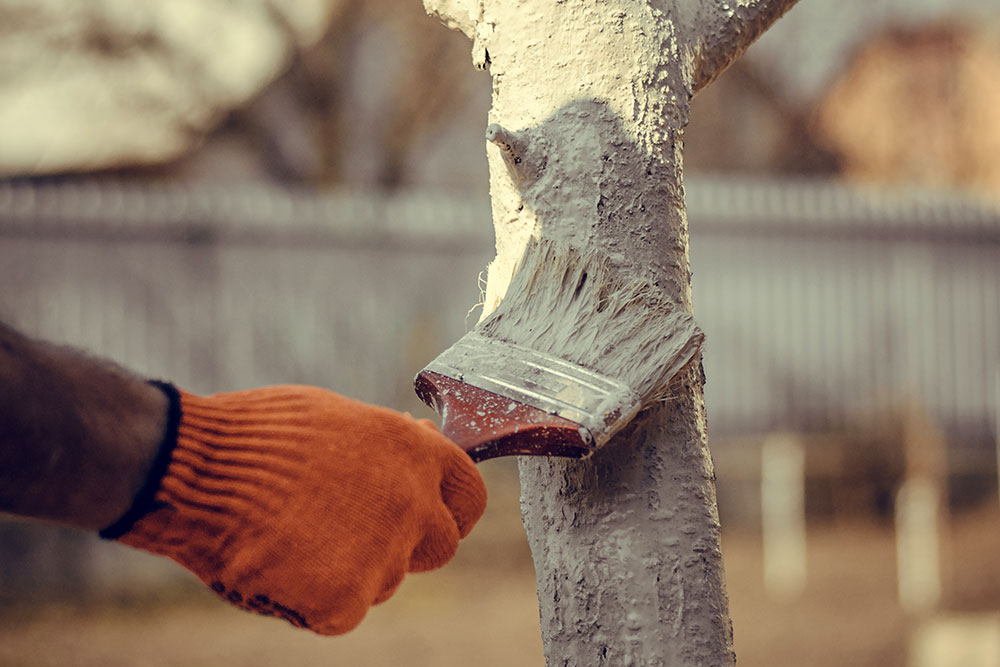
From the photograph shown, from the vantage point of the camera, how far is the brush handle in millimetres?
1195

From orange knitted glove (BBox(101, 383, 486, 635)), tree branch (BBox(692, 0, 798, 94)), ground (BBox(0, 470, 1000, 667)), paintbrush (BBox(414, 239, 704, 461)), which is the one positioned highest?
tree branch (BBox(692, 0, 798, 94))

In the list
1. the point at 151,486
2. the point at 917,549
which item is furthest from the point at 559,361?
the point at 917,549

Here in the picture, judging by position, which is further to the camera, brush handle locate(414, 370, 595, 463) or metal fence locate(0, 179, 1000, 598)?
metal fence locate(0, 179, 1000, 598)

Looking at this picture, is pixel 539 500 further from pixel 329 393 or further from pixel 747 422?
pixel 747 422

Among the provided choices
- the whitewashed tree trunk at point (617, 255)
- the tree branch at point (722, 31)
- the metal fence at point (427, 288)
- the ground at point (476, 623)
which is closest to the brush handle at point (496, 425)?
the whitewashed tree trunk at point (617, 255)

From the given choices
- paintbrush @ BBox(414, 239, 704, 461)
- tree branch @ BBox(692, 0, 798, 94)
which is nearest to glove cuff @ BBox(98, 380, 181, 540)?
paintbrush @ BBox(414, 239, 704, 461)

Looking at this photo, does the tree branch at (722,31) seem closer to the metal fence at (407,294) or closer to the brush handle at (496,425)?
the brush handle at (496,425)

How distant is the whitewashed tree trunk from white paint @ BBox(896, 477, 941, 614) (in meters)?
4.66

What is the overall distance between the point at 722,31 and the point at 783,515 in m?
5.53

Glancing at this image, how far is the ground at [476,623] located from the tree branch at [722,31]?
3.59 metres

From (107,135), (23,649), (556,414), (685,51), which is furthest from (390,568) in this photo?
(107,135)

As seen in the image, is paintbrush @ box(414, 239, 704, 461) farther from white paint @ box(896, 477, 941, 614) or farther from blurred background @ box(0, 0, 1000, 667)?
white paint @ box(896, 477, 941, 614)

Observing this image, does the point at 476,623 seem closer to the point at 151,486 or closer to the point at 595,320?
the point at 595,320

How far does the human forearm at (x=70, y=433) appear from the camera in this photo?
0.99 metres
